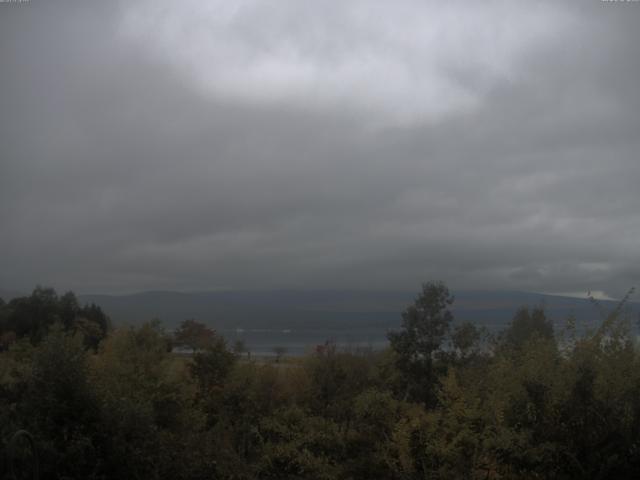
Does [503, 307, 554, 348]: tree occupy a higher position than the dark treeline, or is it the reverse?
[503, 307, 554, 348]: tree

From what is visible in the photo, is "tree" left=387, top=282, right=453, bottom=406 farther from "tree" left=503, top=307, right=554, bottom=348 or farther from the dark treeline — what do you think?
"tree" left=503, top=307, right=554, bottom=348

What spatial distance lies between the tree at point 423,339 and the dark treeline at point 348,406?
3 cm

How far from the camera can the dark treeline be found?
35.7ft

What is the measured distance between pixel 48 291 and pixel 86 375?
34.3 metres

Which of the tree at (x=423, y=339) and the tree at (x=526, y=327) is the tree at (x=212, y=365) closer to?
the tree at (x=423, y=339)

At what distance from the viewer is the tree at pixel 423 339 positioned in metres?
16.1

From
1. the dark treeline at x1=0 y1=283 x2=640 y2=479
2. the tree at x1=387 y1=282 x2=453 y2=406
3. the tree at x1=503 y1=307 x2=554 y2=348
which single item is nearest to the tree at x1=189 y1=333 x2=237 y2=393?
the dark treeline at x1=0 y1=283 x2=640 y2=479

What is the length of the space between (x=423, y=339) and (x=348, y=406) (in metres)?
2.34

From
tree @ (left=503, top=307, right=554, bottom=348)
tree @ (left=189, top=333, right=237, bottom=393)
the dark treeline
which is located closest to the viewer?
the dark treeline

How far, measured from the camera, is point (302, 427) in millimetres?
15062

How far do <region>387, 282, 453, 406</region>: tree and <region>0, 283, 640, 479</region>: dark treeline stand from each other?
29 mm

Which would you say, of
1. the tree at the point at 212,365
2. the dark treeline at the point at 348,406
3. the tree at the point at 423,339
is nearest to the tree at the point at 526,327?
the dark treeline at the point at 348,406

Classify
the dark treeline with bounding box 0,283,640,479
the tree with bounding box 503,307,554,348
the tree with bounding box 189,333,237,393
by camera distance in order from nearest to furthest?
the dark treeline with bounding box 0,283,640,479 → the tree with bounding box 503,307,554,348 → the tree with bounding box 189,333,237,393

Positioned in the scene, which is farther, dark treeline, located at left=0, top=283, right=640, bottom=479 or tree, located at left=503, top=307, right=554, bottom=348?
tree, located at left=503, top=307, right=554, bottom=348
